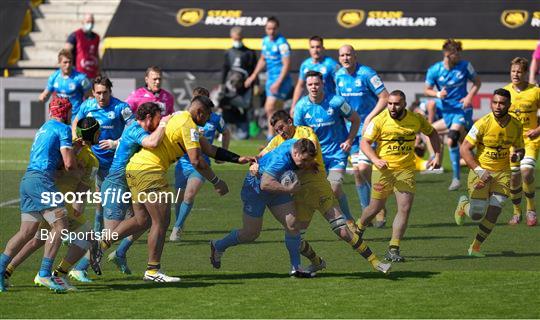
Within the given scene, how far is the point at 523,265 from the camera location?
50.9 feet

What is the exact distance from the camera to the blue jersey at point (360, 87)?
63.4 feet

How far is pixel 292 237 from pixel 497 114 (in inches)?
134

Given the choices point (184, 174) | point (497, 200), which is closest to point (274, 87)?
point (184, 174)

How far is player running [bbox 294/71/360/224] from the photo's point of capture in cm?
1728

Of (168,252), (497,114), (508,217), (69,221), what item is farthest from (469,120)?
(69,221)

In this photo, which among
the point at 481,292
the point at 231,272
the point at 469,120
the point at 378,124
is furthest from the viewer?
the point at 469,120

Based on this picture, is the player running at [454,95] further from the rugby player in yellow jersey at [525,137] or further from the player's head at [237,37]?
the player's head at [237,37]

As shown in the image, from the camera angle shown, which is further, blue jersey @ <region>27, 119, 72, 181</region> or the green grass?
blue jersey @ <region>27, 119, 72, 181</region>

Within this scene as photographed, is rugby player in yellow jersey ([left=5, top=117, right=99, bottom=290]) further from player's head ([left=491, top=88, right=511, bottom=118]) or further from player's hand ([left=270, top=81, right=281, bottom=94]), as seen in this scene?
player's hand ([left=270, top=81, right=281, bottom=94])

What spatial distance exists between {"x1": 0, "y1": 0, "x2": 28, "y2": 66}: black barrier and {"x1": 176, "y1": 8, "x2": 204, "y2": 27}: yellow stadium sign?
3891 millimetres

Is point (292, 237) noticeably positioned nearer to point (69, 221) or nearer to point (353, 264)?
point (353, 264)

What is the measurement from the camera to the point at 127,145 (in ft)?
47.1

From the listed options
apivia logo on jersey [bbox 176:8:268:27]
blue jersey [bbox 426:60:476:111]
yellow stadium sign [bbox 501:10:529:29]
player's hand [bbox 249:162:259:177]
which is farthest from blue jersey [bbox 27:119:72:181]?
yellow stadium sign [bbox 501:10:529:29]

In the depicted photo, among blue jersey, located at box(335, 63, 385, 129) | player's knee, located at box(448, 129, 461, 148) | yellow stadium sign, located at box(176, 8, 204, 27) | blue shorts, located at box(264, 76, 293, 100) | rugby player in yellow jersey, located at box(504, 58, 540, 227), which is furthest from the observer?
yellow stadium sign, located at box(176, 8, 204, 27)
